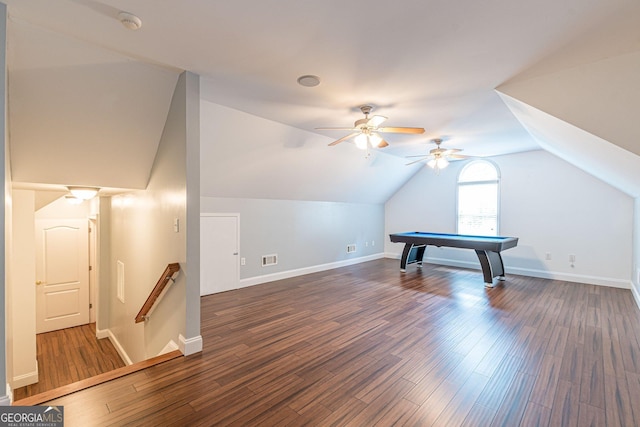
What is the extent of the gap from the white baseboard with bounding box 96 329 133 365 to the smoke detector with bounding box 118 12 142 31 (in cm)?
473

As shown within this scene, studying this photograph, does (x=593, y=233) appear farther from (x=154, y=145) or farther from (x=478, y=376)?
(x=154, y=145)

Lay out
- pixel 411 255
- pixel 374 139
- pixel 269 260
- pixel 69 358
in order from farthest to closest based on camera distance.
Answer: pixel 411 255 < pixel 269 260 < pixel 69 358 < pixel 374 139

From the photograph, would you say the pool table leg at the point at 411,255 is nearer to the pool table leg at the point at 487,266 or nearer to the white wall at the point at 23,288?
the pool table leg at the point at 487,266

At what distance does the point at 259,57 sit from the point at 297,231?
4002mm

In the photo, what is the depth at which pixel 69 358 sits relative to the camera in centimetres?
488

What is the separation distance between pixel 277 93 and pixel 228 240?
2.77 metres

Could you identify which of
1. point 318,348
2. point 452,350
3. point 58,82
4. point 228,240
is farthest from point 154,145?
point 452,350

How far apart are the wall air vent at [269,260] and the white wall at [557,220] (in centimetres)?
436

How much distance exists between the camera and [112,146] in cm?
303

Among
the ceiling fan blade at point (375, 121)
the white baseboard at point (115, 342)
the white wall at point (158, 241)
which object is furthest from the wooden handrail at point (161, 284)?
the ceiling fan blade at point (375, 121)

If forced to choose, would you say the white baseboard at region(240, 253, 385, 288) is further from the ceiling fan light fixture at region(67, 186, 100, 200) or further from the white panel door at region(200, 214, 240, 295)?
the ceiling fan light fixture at region(67, 186, 100, 200)

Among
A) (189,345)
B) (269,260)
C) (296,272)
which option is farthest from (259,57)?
(296,272)

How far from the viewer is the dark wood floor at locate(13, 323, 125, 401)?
13.9ft

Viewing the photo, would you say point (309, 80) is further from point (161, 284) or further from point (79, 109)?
point (161, 284)
